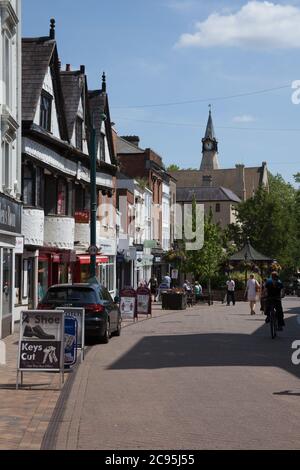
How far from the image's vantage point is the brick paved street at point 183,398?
8828mm

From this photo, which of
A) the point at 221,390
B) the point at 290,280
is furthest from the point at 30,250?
the point at 290,280

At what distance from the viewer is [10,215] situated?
23156 mm

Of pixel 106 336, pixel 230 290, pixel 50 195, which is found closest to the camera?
pixel 106 336

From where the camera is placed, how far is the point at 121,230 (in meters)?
A: 52.3

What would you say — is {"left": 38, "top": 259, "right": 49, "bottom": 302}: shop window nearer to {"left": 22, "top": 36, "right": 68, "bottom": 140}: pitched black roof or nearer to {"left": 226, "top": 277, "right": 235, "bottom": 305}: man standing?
{"left": 22, "top": 36, "right": 68, "bottom": 140}: pitched black roof

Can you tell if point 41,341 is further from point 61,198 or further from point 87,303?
point 61,198

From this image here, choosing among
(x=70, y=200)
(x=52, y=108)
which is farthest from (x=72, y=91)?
(x=70, y=200)

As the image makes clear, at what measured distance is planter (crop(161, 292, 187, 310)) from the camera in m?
42.6

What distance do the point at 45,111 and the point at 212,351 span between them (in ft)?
51.8

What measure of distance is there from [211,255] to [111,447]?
158 ft

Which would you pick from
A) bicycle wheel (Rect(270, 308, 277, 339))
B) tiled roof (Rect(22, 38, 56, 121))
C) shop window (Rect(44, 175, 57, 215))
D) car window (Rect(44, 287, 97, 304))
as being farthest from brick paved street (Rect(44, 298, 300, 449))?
shop window (Rect(44, 175, 57, 215))

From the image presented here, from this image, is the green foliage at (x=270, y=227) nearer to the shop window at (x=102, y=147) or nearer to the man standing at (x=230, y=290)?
the man standing at (x=230, y=290)

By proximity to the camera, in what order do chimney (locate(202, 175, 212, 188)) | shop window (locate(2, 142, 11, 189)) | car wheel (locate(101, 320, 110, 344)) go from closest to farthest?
car wheel (locate(101, 320, 110, 344)), shop window (locate(2, 142, 11, 189)), chimney (locate(202, 175, 212, 188))

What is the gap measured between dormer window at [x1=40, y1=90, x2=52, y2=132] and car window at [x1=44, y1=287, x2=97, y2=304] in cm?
1122
